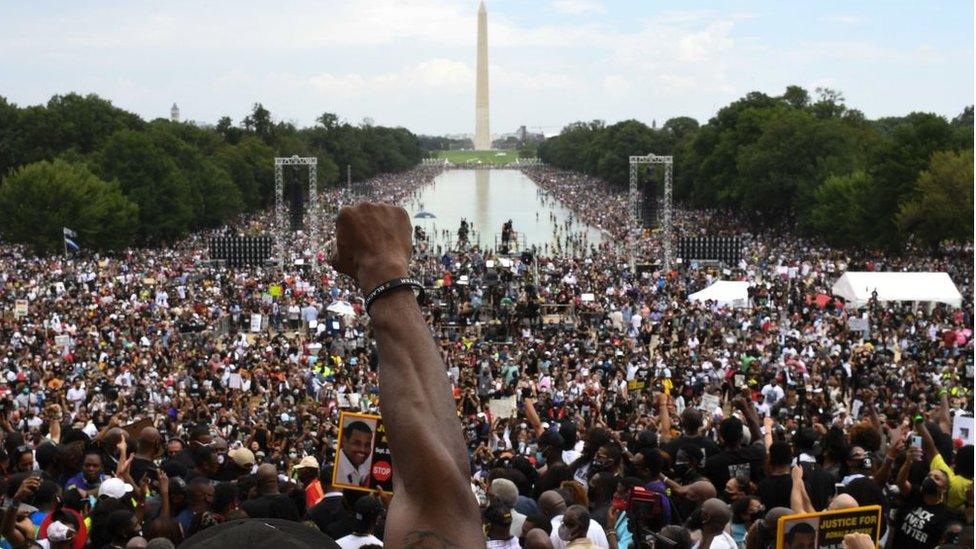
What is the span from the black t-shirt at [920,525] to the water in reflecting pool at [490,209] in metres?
50.3

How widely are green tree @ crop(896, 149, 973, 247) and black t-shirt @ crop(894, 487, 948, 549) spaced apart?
131 feet

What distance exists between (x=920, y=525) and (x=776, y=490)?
0.87 meters

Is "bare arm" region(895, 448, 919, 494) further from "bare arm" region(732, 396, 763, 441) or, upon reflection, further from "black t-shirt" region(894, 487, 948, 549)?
"bare arm" region(732, 396, 763, 441)

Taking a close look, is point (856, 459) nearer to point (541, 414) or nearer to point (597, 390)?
point (541, 414)

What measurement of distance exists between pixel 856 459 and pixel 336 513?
3805 mm

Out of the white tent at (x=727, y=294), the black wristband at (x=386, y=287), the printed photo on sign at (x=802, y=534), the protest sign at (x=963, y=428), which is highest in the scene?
the black wristband at (x=386, y=287)

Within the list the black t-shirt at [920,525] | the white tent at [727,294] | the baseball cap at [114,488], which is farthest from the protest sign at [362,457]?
the white tent at [727,294]

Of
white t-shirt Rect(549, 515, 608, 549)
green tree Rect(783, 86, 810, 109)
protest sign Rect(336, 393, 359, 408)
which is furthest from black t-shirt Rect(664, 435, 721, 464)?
green tree Rect(783, 86, 810, 109)

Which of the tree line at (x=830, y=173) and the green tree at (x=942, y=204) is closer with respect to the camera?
the green tree at (x=942, y=204)

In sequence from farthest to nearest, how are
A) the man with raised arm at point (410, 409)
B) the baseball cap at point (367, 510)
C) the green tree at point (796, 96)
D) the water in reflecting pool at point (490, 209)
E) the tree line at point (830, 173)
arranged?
the green tree at point (796, 96)
the water in reflecting pool at point (490, 209)
the tree line at point (830, 173)
the baseball cap at point (367, 510)
the man with raised arm at point (410, 409)

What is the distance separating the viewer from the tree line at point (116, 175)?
173 ft

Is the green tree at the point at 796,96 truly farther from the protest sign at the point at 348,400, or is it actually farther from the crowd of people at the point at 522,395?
the protest sign at the point at 348,400

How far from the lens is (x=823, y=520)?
5195 millimetres

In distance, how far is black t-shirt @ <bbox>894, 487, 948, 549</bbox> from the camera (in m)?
6.55
